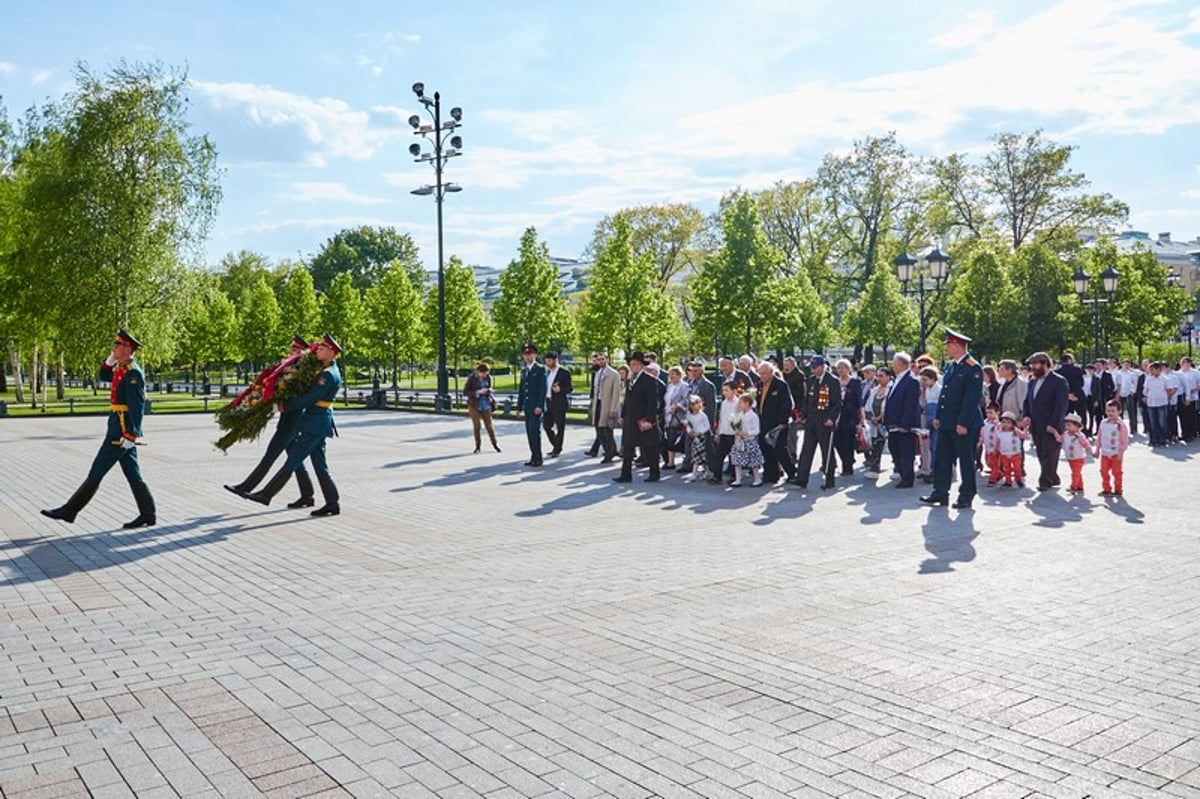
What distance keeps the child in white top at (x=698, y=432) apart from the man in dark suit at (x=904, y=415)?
2640 mm

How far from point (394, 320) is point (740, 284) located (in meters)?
19.5

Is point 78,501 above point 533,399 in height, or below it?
below

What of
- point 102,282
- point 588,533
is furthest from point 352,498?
point 102,282

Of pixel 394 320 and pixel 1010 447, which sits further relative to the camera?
pixel 394 320

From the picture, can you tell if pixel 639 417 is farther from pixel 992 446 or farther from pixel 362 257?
pixel 362 257

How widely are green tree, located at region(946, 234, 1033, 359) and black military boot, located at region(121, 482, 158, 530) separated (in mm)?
38581

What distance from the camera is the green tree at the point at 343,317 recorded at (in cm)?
5378

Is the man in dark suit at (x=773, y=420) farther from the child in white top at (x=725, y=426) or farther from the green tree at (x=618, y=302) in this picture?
the green tree at (x=618, y=302)

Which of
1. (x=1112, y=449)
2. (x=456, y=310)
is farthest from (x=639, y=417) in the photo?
(x=456, y=310)

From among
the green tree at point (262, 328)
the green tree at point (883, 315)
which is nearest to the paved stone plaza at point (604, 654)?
the green tree at point (883, 315)

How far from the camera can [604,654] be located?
5.79 m

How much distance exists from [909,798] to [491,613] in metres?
3.57

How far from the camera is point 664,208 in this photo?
215 ft

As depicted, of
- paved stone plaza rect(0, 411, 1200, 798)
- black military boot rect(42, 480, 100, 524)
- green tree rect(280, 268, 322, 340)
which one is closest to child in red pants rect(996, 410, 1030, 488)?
paved stone plaza rect(0, 411, 1200, 798)
